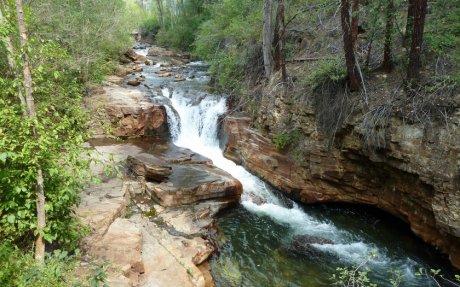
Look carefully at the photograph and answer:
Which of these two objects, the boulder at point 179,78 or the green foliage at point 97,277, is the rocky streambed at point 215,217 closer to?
the green foliage at point 97,277

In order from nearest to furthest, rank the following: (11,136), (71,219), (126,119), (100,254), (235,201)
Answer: (11,136) < (71,219) < (100,254) < (235,201) < (126,119)

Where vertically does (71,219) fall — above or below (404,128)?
below

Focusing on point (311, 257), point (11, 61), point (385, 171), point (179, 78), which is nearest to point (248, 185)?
point (311, 257)

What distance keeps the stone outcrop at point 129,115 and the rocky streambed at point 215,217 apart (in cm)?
4

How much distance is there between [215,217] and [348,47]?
16.4 feet

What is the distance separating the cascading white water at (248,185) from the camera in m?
7.38

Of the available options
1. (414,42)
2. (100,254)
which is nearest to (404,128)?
(414,42)

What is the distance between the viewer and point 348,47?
7039 mm

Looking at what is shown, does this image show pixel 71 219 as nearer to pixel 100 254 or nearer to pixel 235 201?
pixel 100 254

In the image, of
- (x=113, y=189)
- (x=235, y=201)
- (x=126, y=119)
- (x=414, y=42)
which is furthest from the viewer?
(x=126, y=119)

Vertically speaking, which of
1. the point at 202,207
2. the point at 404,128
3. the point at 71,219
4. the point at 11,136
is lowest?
the point at 202,207

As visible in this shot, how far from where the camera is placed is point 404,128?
646 centimetres

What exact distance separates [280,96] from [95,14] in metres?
8.95

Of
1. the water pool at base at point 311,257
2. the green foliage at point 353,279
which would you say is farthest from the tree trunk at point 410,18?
the green foliage at point 353,279
